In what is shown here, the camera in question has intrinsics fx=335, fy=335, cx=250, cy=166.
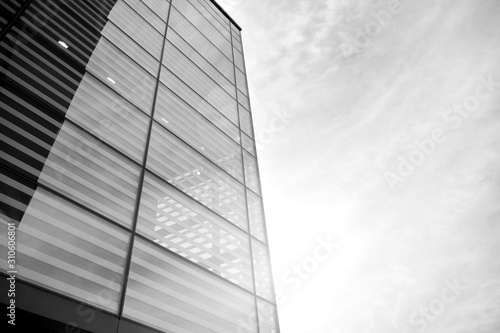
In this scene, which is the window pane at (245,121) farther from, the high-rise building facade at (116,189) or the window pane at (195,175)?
the window pane at (195,175)

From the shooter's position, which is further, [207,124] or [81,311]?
[207,124]

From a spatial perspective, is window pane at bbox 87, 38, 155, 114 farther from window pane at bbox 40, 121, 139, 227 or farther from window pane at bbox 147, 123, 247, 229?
window pane at bbox 40, 121, 139, 227

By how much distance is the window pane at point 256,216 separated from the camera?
8844 mm

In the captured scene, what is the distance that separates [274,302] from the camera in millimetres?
7848

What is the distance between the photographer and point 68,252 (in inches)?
177

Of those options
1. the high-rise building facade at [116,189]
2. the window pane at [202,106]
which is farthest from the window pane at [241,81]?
the high-rise building facade at [116,189]

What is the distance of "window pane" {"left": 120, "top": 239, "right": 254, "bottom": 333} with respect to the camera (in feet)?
16.4

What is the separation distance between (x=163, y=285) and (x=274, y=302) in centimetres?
336

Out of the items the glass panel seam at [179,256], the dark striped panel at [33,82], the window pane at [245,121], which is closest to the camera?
the dark striped panel at [33,82]

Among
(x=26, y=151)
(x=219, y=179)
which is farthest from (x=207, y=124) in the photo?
(x=26, y=151)

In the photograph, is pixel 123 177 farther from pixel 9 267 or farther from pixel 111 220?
pixel 9 267

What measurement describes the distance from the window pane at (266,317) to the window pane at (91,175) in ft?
11.6

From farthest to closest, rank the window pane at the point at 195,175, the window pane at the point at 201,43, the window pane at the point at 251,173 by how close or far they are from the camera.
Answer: the window pane at the point at 201,43 < the window pane at the point at 251,173 < the window pane at the point at 195,175

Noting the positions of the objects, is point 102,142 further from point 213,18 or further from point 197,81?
point 213,18
